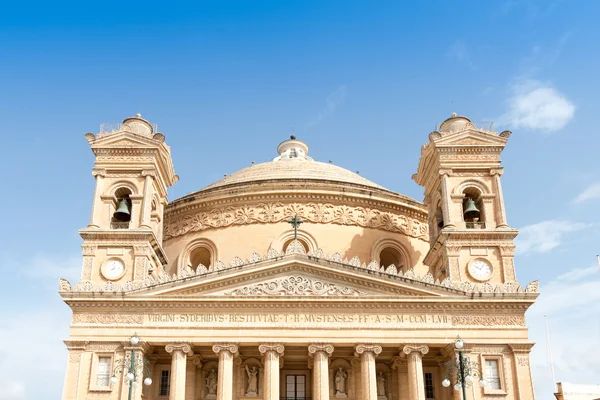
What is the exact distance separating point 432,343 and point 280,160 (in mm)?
18833

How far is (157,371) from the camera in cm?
3148

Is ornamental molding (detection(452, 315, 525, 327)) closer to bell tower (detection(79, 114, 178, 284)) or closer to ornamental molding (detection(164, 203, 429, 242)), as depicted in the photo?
ornamental molding (detection(164, 203, 429, 242))

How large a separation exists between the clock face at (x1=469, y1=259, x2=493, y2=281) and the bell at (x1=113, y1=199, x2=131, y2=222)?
53.0ft

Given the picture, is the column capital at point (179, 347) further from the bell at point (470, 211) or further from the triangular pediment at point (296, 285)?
the bell at point (470, 211)

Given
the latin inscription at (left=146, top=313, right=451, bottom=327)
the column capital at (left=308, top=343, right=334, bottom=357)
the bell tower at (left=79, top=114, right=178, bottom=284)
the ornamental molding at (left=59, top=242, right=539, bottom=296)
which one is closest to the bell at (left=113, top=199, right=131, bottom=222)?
the bell tower at (left=79, top=114, right=178, bottom=284)

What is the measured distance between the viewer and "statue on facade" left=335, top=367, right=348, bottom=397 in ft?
103

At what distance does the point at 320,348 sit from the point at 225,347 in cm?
391

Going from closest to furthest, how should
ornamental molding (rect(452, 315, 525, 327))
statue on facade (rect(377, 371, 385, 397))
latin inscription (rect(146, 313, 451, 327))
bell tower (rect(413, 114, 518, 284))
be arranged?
latin inscription (rect(146, 313, 451, 327)) → ornamental molding (rect(452, 315, 525, 327)) → statue on facade (rect(377, 371, 385, 397)) → bell tower (rect(413, 114, 518, 284))

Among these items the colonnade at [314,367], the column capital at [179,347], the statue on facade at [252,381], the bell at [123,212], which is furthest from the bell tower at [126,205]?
the statue on facade at [252,381]

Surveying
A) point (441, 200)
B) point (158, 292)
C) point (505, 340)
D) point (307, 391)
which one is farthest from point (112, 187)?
point (505, 340)

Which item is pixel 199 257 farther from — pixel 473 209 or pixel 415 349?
pixel 473 209

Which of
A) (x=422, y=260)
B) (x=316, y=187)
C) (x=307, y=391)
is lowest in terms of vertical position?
(x=307, y=391)

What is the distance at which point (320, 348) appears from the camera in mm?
29812

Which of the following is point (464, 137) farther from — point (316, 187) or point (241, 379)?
point (241, 379)
